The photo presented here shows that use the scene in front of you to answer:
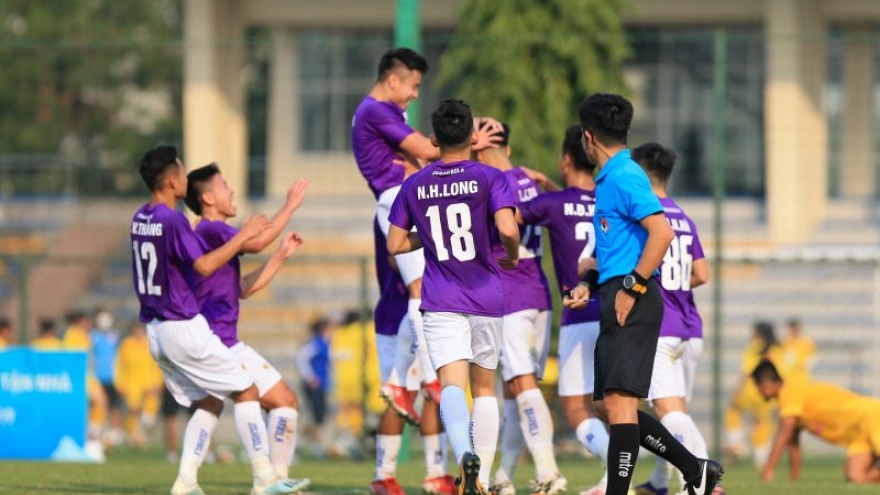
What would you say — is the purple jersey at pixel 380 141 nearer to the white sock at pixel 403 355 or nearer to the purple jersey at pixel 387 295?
the purple jersey at pixel 387 295

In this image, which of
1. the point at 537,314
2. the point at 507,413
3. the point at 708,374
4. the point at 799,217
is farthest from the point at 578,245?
the point at 799,217

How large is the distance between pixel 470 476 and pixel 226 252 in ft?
7.99

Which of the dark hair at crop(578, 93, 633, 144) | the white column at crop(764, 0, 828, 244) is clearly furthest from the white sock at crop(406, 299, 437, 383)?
the white column at crop(764, 0, 828, 244)

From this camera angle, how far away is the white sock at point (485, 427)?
944 centimetres

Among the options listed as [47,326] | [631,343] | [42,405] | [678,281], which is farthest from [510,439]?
[47,326]

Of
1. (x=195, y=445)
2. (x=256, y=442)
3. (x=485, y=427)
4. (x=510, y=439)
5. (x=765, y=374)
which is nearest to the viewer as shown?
(x=485, y=427)

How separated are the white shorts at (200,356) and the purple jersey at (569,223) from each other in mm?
1994

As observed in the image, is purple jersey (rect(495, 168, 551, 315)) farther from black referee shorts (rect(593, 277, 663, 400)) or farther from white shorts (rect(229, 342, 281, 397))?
black referee shorts (rect(593, 277, 663, 400))

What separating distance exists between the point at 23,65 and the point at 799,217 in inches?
384

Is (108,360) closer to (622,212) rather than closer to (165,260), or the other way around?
(165,260)

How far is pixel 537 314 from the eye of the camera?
10914 millimetres

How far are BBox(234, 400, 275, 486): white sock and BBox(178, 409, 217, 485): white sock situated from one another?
0.80ft

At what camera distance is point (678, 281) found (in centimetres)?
1057

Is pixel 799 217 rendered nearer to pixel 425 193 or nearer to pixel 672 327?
pixel 672 327
